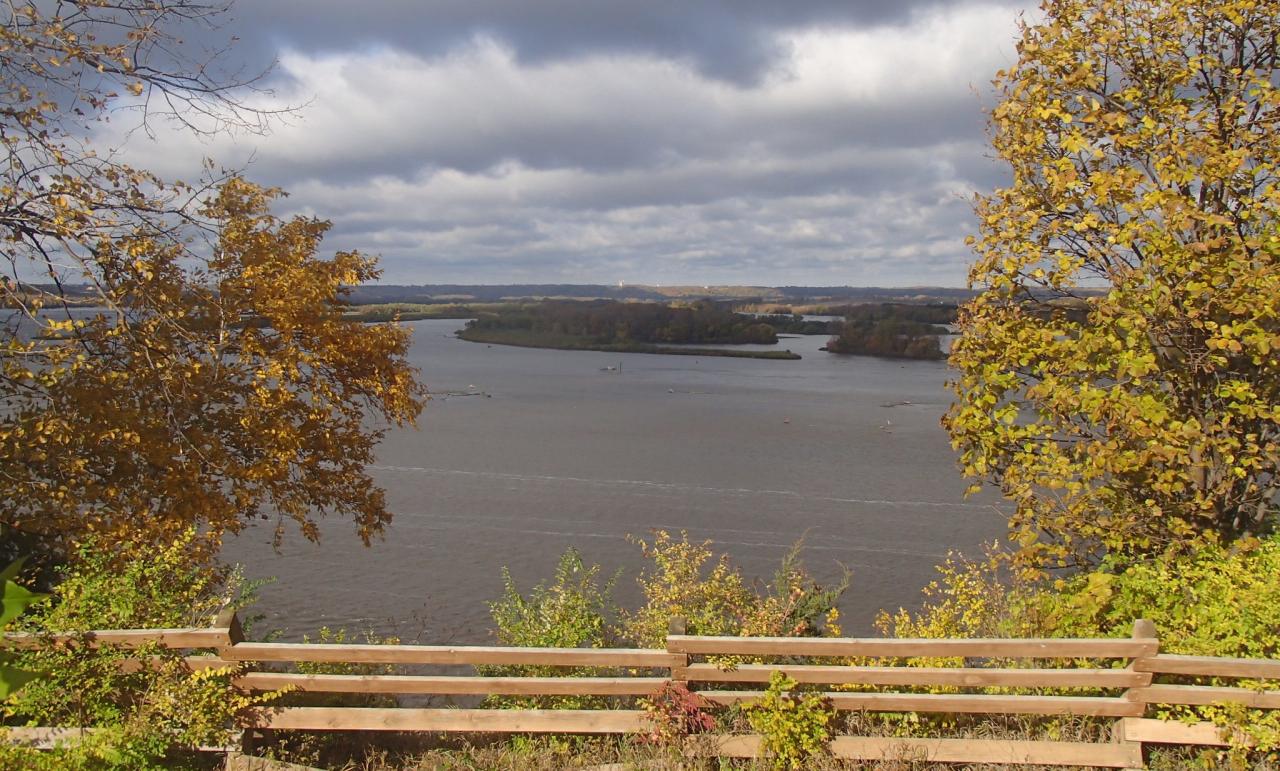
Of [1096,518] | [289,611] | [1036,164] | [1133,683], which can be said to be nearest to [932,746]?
[1133,683]

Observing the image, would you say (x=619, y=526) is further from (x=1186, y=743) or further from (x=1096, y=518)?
(x=1186, y=743)

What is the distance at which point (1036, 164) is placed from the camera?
8.18 m

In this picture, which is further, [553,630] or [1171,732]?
[553,630]

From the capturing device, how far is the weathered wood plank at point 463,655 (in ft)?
19.1

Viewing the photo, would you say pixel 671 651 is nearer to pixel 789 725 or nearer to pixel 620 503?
pixel 789 725

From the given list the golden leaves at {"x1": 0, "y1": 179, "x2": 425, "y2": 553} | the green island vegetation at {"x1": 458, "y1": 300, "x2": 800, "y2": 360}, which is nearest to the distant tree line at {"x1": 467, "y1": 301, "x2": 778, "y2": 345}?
the green island vegetation at {"x1": 458, "y1": 300, "x2": 800, "y2": 360}

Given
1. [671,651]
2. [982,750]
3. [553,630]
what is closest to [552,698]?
[553,630]

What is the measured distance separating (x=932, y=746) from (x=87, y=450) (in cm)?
854

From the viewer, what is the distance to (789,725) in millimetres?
5641

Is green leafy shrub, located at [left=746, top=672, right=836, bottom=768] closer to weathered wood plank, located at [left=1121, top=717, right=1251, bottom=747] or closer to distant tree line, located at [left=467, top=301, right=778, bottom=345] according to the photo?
weathered wood plank, located at [left=1121, top=717, right=1251, bottom=747]

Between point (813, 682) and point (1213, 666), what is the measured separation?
2.27 meters

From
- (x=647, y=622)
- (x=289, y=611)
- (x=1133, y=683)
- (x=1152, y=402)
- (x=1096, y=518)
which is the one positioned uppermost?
(x=1152, y=402)

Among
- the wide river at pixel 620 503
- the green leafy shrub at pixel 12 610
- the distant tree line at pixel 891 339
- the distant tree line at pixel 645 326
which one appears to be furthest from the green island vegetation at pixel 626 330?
the green leafy shrub at pixel 12 610

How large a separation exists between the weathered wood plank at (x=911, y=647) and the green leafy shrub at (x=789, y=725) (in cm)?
24
